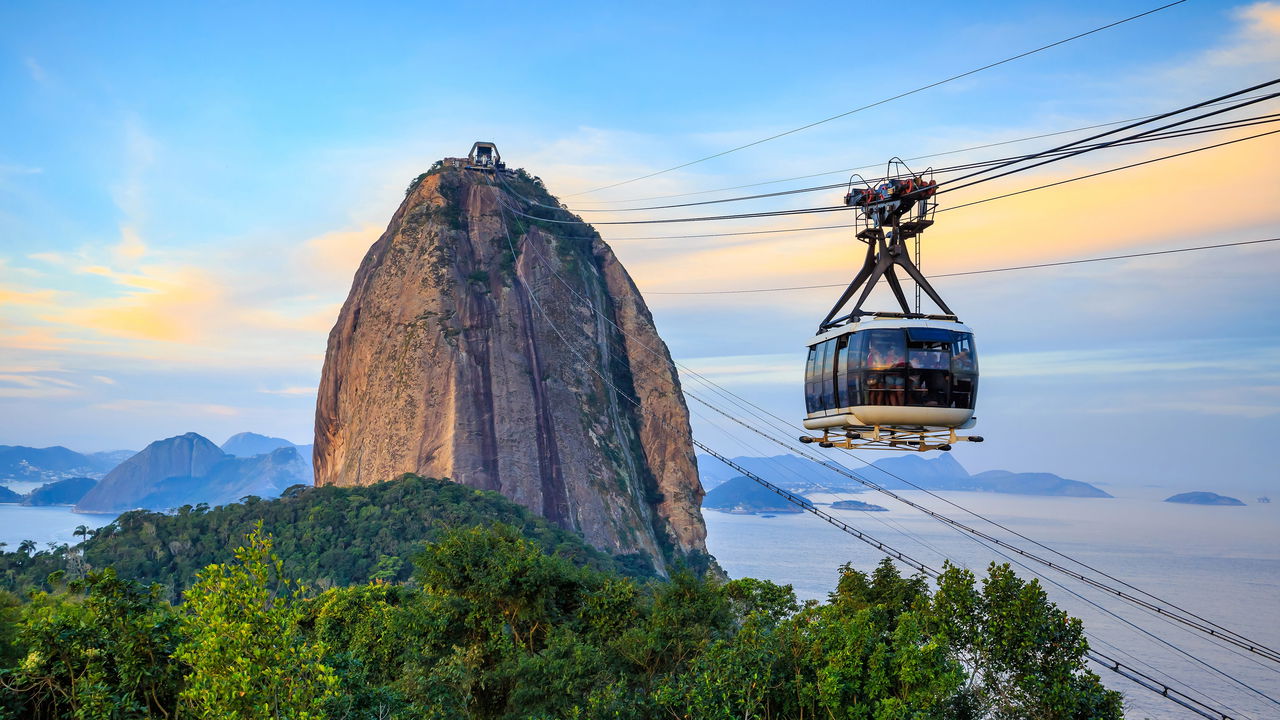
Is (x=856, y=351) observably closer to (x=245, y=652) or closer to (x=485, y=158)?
(x=245, y=652)

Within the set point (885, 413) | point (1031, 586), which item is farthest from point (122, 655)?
point (1031, 586)

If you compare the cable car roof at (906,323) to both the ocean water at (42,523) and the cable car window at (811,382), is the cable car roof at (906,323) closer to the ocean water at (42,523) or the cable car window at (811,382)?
the cable car window at (811,382)

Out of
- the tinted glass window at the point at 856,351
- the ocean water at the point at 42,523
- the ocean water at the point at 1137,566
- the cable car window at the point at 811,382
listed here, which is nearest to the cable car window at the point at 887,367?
the tinted glass window at the point at 856,351

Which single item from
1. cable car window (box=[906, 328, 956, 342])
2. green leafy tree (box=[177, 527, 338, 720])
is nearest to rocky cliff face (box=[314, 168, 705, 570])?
cable car window (box=[906, 328, 956, 342])

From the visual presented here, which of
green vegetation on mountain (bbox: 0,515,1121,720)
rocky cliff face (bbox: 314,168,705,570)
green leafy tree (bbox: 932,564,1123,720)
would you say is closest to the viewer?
green vegetation on mountain (bbox: 0,515,1121,720)

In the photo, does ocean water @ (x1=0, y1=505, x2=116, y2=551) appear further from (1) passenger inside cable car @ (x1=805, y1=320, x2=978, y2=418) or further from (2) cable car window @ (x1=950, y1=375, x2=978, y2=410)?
(2) cable car window @ (x1=950, y1=375, x2=978, y2=410)

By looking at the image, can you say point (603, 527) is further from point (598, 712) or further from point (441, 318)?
point (598, 712)
